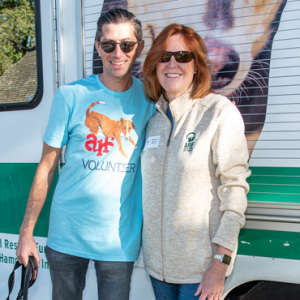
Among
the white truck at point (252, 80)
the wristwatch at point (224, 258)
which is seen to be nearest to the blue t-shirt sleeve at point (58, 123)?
the white truck at point (252, 80)

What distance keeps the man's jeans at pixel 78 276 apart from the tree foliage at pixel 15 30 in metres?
1.17

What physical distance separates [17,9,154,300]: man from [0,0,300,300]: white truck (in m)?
0.30

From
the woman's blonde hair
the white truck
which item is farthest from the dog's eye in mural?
the woman's blonde hair

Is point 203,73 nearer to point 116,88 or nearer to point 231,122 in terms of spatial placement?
point 231,122

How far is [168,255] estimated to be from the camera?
4.91 ft

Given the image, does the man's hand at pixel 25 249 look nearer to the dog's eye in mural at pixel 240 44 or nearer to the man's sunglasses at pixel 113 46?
the man's sunglasses at pixel 113 46

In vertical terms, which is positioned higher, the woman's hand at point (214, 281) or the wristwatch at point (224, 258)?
the wristwatch at point (224, 258)

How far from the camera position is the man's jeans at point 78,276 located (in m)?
1.65

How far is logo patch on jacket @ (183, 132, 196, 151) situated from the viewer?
1471 millimetres

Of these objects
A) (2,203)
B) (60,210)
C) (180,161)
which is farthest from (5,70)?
(180,161)

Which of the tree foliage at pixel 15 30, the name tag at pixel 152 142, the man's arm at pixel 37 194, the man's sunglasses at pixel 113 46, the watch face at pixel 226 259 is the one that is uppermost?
the tree foliage at pixel 15 30

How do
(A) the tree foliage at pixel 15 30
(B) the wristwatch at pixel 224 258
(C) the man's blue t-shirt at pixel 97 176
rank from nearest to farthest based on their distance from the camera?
(B) the wristwatch at pixel 224 258 → (C) the man's blue t-shirt at pixel 97 176 → (A) the tree foliage at pixel 15 30

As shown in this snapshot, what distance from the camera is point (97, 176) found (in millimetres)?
1644

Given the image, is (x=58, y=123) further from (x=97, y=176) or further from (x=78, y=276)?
(x=78, y=276)
